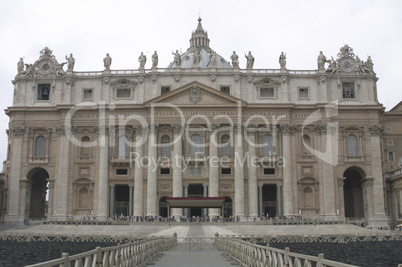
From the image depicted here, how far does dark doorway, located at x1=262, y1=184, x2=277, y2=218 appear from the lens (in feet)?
239

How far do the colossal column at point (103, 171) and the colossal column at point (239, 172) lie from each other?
17.8 meters

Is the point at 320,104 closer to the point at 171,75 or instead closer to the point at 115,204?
the point at 171,75

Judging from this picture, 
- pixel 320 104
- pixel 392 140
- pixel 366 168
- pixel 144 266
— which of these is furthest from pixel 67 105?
pixel 144 266

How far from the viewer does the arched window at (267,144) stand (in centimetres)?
7138

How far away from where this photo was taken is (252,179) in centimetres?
6938

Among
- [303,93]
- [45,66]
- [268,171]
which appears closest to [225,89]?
[303,93]

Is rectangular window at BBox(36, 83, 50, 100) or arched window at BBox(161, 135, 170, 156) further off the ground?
rectangular window at BBox(36, 83, 50, 100)

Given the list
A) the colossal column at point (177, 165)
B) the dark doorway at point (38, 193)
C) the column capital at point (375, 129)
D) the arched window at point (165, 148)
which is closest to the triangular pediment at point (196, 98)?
the colossal column at point (177, 165)

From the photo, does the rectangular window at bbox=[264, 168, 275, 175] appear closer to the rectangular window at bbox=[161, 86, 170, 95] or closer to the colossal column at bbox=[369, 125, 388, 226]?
the colossal column at bbox=[369, 125, 388, 226]

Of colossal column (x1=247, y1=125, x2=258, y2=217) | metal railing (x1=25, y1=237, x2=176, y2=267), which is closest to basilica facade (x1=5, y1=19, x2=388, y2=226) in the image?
colossal column (x1=247, y1=125, x2=258, y2=217)

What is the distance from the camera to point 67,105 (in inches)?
2822

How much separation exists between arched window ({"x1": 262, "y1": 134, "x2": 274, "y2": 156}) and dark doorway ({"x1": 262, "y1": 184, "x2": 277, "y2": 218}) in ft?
17.5

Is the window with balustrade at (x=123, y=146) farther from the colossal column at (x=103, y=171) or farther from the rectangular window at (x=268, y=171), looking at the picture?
the rectangular window at (x=268, y=171)

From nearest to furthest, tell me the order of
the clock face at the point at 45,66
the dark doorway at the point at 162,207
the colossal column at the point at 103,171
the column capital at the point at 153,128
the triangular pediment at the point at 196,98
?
the colossal column at the point at 103,171, the triangular pediment at the point at 196,98, the column capital at the point at 153,128, the dark doorway at the point at 162,207, the clock face at the point at 45,66
